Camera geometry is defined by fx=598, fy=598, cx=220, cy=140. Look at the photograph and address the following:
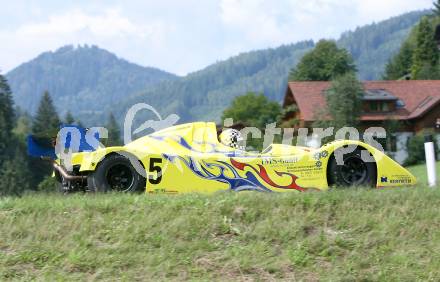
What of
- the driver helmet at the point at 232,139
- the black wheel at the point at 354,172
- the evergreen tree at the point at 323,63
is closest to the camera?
the black wheel at the point at 354,172

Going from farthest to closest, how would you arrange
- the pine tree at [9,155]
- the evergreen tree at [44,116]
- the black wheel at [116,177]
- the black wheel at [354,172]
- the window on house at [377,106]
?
the evergreen tree at [44,116], the window on house at [377,106], the pine tree at [9,155], the black wheel at [354,172], the black wheel at [116,177]

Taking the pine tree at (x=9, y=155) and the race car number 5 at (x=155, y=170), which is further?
the pine tree at (x=9, y=155)

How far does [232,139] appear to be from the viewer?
1026cm

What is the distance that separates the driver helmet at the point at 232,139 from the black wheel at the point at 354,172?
5.35ft

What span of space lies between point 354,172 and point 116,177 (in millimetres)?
3840

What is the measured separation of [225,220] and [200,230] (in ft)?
1.09

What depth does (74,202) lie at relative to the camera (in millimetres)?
6980

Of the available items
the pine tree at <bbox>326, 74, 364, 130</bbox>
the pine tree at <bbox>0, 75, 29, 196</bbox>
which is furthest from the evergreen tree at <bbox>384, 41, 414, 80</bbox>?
the pine tree at <bbox>0, 75, 29, 196</bbox>

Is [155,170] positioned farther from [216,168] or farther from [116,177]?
[216,168]

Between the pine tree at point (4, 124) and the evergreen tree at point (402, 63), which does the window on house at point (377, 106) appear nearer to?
the pine tree at point (4, 124)

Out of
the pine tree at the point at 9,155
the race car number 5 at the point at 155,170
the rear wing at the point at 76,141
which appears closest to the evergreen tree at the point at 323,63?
the pine tree at the point at 9,155

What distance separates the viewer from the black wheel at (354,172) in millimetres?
9586

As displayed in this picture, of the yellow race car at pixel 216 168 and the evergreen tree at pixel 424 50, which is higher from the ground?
the evergreen tree at pixel 424 50

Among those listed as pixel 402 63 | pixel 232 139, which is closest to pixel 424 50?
pixel 402 63
